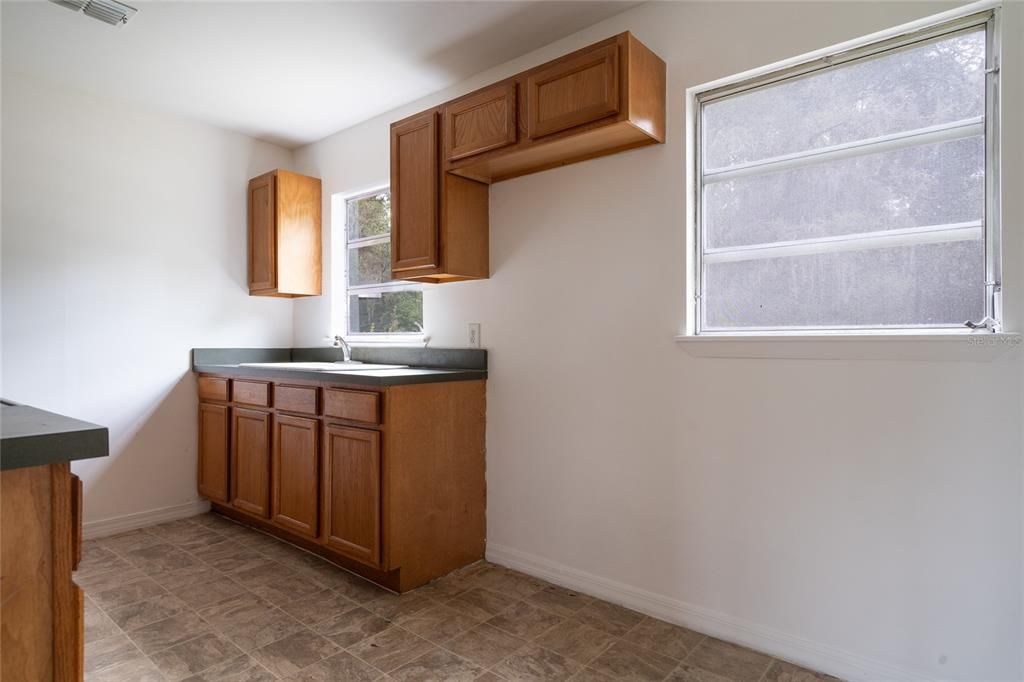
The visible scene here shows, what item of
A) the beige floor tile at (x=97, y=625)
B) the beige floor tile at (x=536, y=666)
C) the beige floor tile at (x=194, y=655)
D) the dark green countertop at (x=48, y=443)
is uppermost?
the dark green countertop at (x=48, y=443)

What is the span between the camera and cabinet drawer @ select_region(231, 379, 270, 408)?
3225 millimetres

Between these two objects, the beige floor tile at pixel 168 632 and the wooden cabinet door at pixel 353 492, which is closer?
the beige floor tile at pixel 168 632

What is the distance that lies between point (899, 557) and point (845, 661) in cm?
40

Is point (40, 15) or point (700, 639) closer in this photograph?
point (700, 639)

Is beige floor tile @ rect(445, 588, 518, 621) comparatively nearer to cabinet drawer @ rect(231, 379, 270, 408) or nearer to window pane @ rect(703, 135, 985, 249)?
cabinet drawer @ rect(231, 379, 270, 408)

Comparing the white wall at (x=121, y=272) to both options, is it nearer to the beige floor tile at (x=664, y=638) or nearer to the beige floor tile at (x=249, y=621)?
the beige floor tile at (x=249, y=621)

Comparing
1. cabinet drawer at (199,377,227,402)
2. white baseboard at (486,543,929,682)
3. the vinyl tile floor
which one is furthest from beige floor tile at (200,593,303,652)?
cabinet drawer at (199,377,227,402)

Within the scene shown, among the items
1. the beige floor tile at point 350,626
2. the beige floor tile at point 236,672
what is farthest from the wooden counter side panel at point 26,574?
the beige floor tile at point 350,626

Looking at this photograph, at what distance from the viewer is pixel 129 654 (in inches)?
82.4

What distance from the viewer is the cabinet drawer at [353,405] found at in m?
2.60

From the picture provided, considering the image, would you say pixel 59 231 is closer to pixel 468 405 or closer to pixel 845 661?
pixel 468 405

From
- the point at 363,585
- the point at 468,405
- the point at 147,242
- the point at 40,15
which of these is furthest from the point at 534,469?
the point at 40,15

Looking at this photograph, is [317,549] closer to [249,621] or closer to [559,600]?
[249,621]

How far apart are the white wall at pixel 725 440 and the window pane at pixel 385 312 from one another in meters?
0.39
